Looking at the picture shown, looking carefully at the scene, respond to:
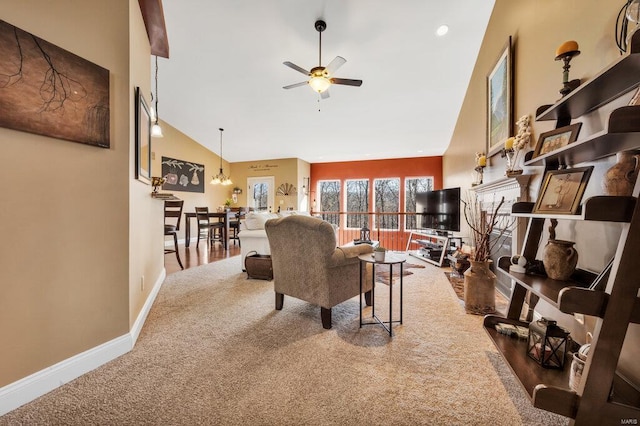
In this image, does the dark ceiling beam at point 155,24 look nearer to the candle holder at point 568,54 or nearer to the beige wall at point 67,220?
the beige wall at point 67,220

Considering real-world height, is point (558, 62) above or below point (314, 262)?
above

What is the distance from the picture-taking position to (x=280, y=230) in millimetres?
2322

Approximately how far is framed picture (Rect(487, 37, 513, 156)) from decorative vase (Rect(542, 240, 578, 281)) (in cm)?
178

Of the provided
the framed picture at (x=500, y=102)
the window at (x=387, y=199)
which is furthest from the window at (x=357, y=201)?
the framed picture at (x=500, y=102)

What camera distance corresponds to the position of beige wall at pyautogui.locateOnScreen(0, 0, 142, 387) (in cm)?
134

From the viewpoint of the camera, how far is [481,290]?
246 cm

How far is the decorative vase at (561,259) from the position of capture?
134 centimetres

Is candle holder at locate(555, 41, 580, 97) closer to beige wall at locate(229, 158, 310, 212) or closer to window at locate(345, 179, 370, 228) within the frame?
window at locate(345, 179, 370, 228)

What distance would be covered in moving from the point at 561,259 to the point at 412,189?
23.0 ft

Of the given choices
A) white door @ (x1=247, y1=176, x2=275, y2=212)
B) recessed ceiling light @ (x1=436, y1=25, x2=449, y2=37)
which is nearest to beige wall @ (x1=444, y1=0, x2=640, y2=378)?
recessed ceiling light @ (x1=436, y1=25, x2=449, y2=37)

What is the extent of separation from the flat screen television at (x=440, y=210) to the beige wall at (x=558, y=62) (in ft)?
4.17

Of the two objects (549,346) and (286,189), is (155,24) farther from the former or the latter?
(286,189)

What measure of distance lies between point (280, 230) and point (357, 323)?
3.55ft

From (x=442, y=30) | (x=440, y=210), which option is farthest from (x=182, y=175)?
(x=442, y=30)
